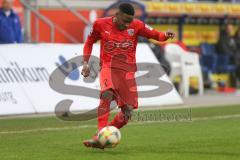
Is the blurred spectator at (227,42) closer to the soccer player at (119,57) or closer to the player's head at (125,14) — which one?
the soccer player at (119,57)

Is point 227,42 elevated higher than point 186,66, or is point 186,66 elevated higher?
point 227,42

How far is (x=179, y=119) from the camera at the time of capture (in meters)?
16.8

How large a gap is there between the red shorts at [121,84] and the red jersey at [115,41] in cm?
10

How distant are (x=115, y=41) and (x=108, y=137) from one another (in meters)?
1.62

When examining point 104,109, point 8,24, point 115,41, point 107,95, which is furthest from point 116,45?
point 8,24

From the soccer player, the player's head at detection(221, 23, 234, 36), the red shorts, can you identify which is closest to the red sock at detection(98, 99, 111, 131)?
the soccer player

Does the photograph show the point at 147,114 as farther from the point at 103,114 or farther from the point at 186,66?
the point at 186,66

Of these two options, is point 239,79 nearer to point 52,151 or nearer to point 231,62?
point 231,62

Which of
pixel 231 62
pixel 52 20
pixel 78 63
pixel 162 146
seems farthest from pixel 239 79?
pixel 162 146

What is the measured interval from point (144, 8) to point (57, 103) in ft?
24.5

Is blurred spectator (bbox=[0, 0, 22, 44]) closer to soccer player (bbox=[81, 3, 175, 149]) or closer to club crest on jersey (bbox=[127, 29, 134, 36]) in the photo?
soccer player (bbox=[81, 3, 175, 149])

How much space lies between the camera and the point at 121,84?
39.3 feet

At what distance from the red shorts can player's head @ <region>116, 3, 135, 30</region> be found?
2.43ft

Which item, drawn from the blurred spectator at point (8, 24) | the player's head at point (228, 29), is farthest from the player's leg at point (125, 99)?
the player's head at point (228, 29)
